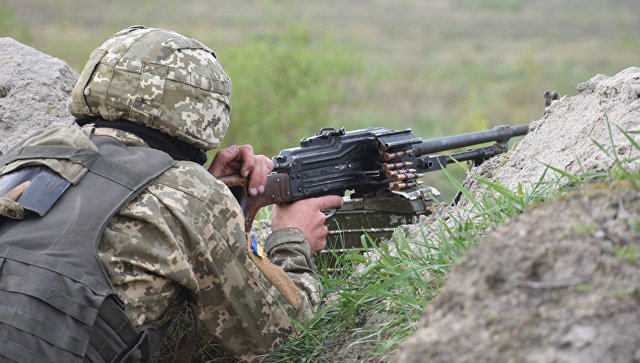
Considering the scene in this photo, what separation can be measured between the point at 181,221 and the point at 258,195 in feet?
3.35

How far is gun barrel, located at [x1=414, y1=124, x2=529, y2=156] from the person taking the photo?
4.85 meters

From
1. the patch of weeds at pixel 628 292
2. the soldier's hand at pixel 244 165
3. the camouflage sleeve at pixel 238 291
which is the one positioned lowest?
the camouflage sleeve at pixel 238 291

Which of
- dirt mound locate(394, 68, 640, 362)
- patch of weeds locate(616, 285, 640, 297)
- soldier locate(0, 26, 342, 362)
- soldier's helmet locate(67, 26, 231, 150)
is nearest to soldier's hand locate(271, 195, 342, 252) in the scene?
soldier locate(0, 26, 342, 362)

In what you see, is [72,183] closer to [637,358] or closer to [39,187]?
[39,187]

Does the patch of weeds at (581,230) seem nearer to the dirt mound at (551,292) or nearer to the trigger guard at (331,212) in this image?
the dirt mound at (551,292)

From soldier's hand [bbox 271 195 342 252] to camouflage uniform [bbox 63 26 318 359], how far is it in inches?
22.4

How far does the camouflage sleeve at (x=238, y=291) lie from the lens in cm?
324

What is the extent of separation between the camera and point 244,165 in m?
3.89

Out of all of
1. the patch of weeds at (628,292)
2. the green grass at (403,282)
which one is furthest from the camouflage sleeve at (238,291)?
the patch of weeds at (628,292)

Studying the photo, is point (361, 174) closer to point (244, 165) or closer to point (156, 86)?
point (244, 165)

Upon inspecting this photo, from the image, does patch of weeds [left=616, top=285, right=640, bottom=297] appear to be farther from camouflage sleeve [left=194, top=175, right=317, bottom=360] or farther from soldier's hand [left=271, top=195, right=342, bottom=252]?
soldier's hand [left=271, top=195, right=342, bottom=252]

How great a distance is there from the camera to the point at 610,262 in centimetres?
194

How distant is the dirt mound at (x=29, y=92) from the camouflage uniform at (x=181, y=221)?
1.34 metres

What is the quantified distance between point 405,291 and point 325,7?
57.0 meters
